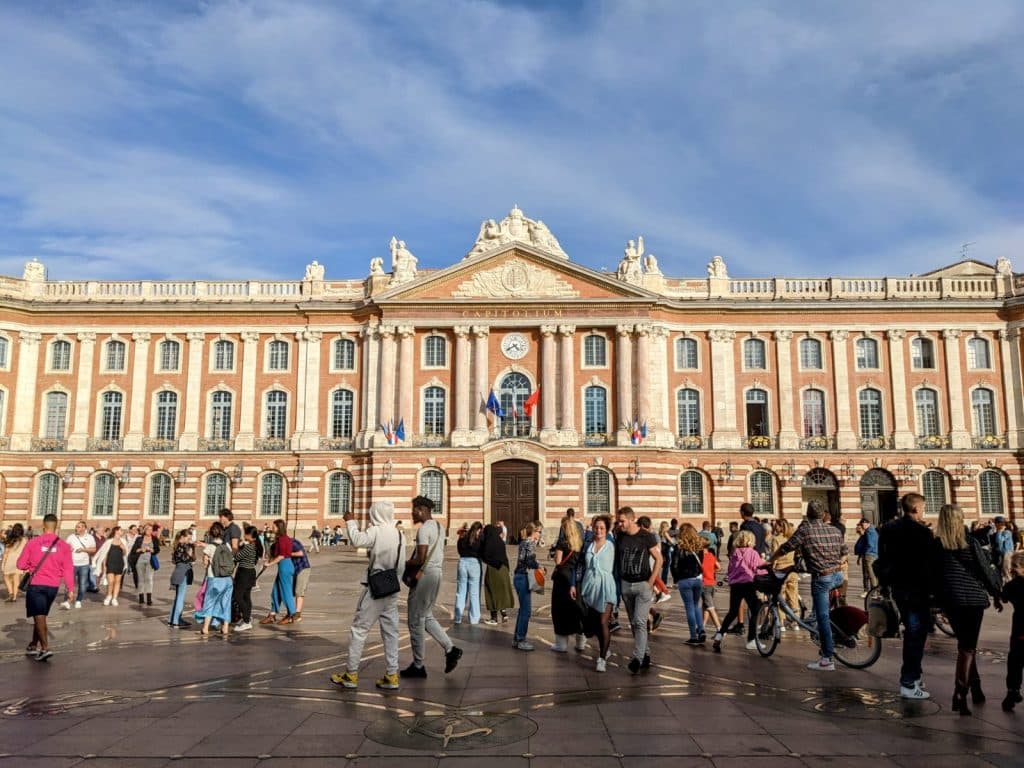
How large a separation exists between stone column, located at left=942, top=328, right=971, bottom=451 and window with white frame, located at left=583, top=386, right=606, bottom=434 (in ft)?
56.0

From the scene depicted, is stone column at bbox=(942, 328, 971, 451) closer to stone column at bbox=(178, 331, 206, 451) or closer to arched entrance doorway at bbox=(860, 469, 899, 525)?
arched entrance doorway at bbox=(860, 469, 899, 525)

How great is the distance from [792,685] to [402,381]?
111ft

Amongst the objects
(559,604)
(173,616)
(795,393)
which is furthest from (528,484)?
(559,604)

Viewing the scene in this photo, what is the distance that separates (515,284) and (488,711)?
35.3 meters

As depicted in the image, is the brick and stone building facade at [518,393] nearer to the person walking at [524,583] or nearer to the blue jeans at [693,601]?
the person walking at [524,583]

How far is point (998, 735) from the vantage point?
7.86 m

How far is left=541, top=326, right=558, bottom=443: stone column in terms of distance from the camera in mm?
42281

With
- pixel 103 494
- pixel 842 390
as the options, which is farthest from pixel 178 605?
pixel 842 390

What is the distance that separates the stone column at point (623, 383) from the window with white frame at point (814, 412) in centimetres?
909

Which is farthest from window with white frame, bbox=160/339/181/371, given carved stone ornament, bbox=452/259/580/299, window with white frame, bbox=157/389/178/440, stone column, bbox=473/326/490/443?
stone column, bbox=473/326/490/443

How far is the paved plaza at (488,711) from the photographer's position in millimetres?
7242

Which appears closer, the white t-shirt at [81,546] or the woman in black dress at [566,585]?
the woman in black dress at [566,585]

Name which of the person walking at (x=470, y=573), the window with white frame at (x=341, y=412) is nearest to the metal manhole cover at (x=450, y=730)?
the person walking at (x=470, y=573)

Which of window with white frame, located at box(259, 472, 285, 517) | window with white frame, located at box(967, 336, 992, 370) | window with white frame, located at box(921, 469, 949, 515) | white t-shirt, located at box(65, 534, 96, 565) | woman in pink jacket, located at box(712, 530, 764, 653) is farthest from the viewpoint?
window with white frame, located at box(967, 336, 992, 370)
